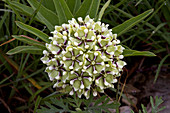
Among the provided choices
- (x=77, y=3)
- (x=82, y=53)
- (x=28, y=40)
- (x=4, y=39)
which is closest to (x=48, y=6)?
(x=77, y=3)

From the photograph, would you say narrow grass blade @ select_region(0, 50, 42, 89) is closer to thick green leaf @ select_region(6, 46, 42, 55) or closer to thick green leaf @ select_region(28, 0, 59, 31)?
thick green leaf @ select_region(6, 46, 42, 55)

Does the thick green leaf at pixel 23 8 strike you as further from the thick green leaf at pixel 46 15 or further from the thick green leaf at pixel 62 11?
the thick green leaf at pixel 62 11

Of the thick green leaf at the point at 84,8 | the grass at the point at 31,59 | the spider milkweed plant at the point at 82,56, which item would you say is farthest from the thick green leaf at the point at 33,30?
the grass at the point at 31,59

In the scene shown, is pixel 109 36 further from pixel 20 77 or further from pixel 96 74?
pixel 20 77

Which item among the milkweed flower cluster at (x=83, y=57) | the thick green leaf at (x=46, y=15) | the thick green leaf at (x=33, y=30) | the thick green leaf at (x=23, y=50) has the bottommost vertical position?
the milkweed flower cluster at (x=83, y=57)

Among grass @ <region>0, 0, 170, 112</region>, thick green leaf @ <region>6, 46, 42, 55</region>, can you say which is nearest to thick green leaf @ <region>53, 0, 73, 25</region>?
thick green leaf @ <region>6, 46, 42, 55</region>
